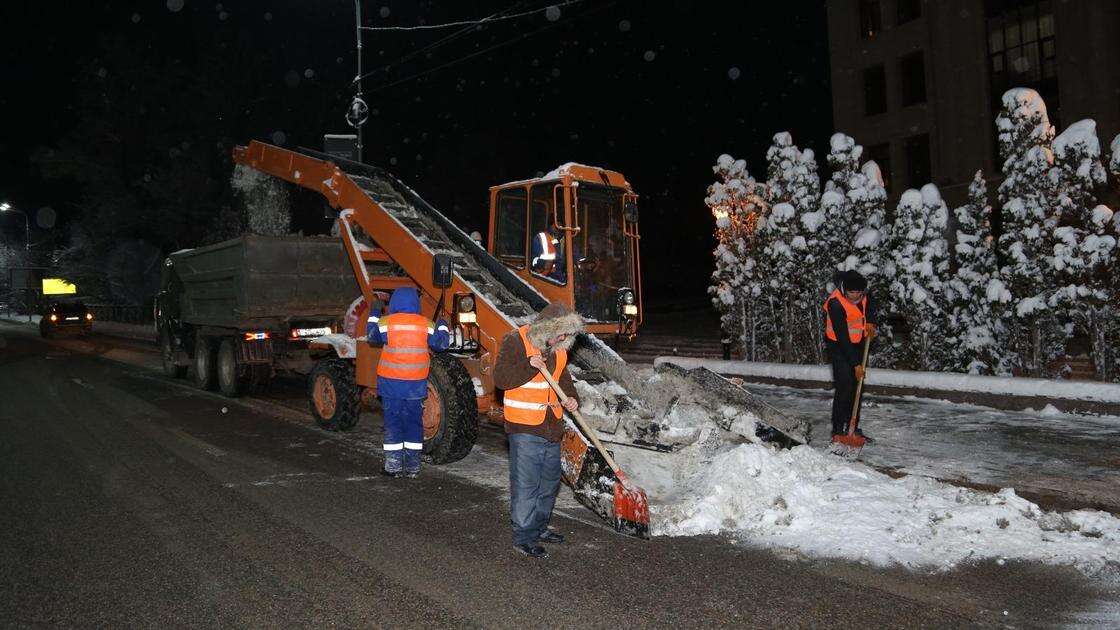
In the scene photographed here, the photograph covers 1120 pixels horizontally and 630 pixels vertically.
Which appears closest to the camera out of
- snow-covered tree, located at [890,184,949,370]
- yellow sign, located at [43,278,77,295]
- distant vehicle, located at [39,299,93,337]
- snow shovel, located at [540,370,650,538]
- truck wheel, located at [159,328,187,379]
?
snow shovel, located at [540,370,650,538]

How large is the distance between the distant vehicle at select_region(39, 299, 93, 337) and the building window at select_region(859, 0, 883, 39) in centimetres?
3476

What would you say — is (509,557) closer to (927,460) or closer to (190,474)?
(190,474)

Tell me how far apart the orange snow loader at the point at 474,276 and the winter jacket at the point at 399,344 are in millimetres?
355

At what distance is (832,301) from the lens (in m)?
8.20

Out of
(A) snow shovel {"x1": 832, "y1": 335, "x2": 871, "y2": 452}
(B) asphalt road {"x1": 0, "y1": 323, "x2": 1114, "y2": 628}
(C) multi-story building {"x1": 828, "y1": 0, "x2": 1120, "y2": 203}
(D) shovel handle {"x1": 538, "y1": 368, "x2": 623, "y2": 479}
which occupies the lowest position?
(B) asphalt road {"x1": 0, "y1": 323, "x2": 1114, "y2": 628}

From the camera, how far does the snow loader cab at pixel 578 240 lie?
8781 millimetres

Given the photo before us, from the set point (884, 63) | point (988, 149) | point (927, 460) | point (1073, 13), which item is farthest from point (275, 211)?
point (927, 460)

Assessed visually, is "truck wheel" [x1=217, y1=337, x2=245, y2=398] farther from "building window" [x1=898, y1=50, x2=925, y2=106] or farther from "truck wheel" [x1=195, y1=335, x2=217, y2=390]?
"building window" [x1=898, y1=50, x2=925, y2=106]

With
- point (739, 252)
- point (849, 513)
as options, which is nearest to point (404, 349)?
point (849, 513)

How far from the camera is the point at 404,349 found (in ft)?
23.2

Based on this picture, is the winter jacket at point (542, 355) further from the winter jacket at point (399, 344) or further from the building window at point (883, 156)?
the building window at point (883, 156)

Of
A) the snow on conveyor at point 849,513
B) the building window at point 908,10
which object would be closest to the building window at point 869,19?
the building window at point 908,10

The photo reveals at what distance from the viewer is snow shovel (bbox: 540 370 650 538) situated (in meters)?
5.35

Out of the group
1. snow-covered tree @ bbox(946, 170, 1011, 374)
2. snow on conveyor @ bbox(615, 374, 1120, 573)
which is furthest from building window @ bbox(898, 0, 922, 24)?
snow on conveyor @ bbox(615, 374, 1120, 573)
